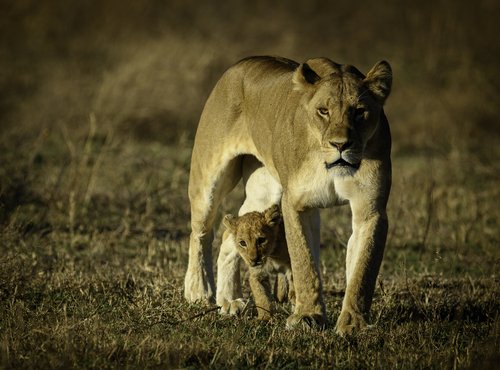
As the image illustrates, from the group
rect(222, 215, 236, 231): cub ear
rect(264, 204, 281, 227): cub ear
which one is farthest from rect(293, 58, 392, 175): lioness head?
rect(222, 215, 236, 231): cub ear

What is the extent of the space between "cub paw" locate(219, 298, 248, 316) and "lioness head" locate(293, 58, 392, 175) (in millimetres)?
1273

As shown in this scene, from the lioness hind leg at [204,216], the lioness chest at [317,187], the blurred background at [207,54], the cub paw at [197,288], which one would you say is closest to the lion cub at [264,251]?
the lioness hind leg at [204,216]

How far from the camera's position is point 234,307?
20.8ft

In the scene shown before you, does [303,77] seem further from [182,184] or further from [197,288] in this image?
[182,184]

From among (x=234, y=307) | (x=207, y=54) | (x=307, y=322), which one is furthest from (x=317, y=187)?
(x=207, y=54)

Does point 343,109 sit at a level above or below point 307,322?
above

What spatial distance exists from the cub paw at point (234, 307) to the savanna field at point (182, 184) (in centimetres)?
17

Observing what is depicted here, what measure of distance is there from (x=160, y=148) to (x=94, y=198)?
342 cm

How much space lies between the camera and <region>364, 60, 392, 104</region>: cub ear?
567cm

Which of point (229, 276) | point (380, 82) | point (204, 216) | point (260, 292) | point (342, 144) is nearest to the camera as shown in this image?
point (342, 144)

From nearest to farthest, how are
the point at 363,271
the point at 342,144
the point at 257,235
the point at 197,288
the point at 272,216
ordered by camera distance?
the point at 342,144, the point at 363,271, the point at 257,235, the point at 272,216, the point at 197,288

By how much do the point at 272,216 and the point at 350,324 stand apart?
49.2 inches

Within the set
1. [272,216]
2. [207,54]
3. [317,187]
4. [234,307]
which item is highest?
[207,54]

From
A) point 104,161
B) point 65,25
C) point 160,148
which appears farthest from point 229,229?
point 65,25
